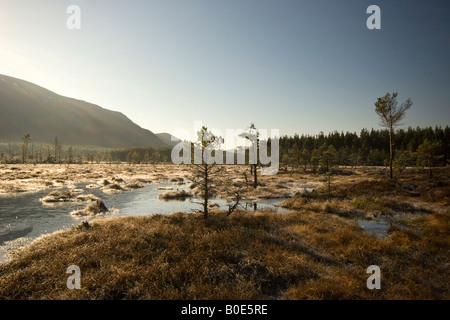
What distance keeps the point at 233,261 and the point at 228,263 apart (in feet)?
1.35

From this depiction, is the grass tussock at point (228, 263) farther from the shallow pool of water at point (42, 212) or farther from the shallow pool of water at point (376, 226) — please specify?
the shallow pool of water at point (42, 212)

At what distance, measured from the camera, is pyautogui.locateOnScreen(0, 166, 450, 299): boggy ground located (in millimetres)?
8984

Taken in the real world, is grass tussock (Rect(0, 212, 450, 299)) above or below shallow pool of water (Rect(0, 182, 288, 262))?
above

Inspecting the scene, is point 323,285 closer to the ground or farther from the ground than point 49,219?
farther from the ground

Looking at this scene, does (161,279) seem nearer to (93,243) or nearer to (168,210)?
(93,243)

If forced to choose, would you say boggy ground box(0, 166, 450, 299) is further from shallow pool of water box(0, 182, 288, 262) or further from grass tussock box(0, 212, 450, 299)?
shallow pool of water box(0, 182, 288, 262)

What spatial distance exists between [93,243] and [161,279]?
23.3 ft

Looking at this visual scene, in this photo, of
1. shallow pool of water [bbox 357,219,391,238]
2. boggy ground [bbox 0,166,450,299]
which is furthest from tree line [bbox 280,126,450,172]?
boggy ground [bbox 0,166,450,299]

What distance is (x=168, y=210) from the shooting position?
27328 millimetres

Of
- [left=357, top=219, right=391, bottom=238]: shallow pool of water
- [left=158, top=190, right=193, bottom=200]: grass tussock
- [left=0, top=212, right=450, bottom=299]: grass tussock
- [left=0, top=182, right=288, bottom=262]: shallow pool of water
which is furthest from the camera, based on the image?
[left=158, top=190, right=193, bottom=200]: grass tussock

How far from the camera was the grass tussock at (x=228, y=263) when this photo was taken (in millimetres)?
8938

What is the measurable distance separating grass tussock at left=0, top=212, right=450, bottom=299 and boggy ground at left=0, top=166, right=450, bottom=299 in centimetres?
5
